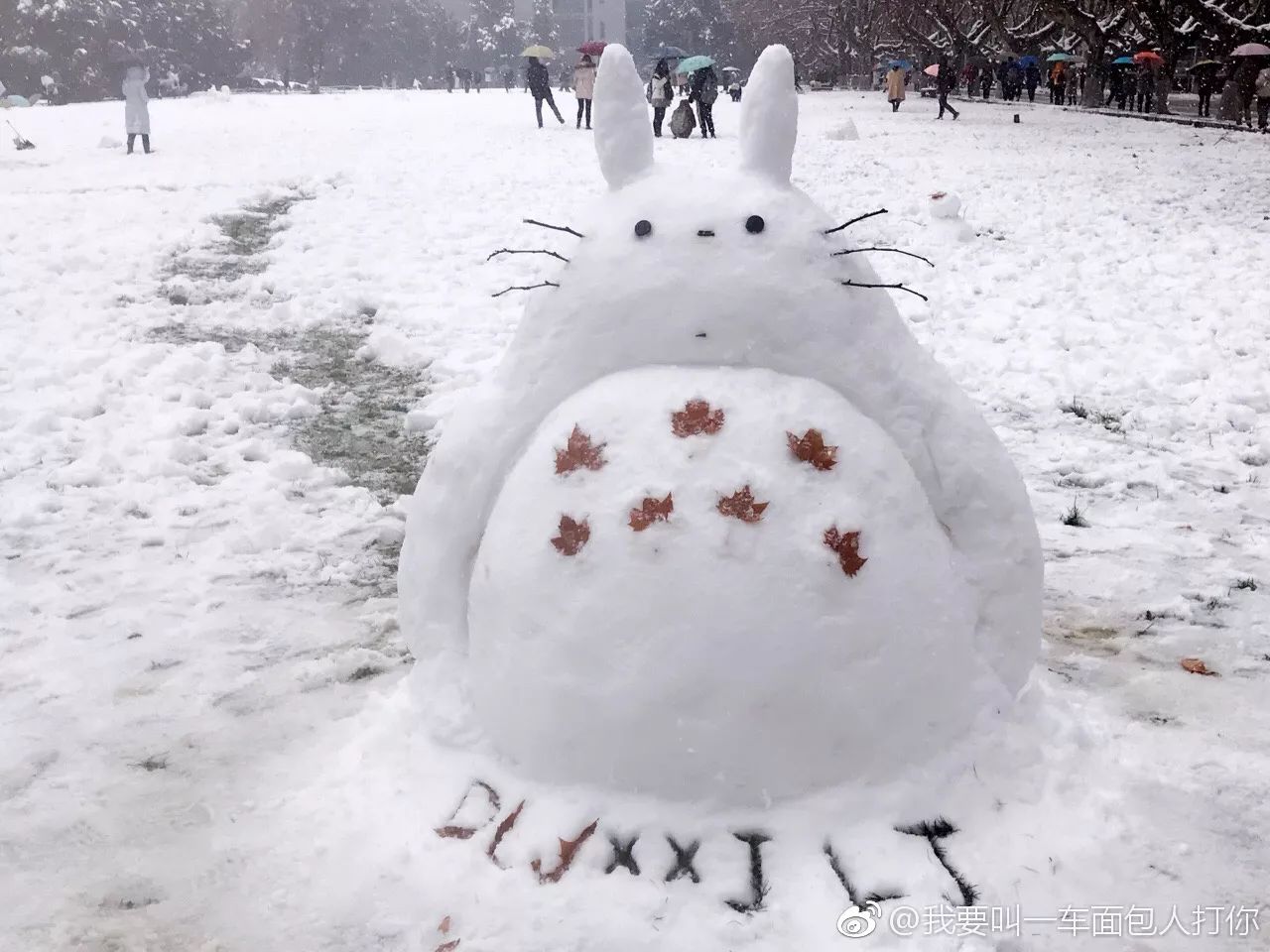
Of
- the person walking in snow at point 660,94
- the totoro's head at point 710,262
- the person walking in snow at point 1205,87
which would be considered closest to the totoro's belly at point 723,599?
the totoro's head at point 710,262

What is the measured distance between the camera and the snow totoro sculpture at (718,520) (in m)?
2.38

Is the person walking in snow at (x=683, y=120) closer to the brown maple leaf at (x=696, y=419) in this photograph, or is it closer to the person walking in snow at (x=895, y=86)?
the person walking in snow at (x=895, y=86)

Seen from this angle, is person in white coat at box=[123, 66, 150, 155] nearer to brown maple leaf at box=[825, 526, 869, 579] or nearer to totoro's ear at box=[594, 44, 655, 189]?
totoro's ear at box=[594, 44, 655, 189]

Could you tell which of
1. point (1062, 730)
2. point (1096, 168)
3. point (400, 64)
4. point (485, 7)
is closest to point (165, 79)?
point (400, 64)

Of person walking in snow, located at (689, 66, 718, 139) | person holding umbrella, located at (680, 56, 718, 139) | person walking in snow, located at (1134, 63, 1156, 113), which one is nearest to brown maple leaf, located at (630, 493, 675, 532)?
person holding umbrella, located at (680, 56, 718, 139)

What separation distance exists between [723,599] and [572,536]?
40cm

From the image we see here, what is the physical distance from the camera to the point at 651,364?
2652mm

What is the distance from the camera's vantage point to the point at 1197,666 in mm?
3461

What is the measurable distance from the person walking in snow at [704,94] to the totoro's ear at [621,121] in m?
16.5

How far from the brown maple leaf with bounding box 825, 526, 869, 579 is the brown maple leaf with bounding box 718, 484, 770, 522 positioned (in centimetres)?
17

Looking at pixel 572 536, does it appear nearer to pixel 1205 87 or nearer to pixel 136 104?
pixel 136 104

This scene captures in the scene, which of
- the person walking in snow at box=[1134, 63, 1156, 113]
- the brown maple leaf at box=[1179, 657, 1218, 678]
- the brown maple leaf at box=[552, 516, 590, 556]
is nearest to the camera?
the brown maple leaf at box=[552, 516, 590, 556]

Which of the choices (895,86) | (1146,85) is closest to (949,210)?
(895,86)

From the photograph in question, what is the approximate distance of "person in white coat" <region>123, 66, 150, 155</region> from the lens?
16.1 metres
